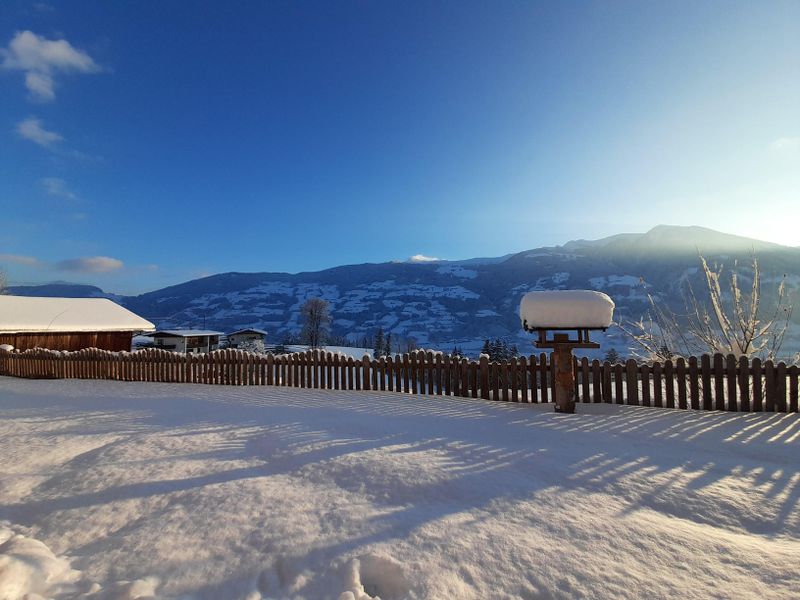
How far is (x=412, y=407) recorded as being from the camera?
8.00 m

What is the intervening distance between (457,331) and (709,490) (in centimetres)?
19686

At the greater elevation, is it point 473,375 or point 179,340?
point 473,375

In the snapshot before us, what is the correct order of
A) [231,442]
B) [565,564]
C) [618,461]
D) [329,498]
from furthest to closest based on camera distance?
[231,442], [618,461], [329,498], [565,564]

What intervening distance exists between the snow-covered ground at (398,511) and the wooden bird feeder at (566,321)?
65.8 inches

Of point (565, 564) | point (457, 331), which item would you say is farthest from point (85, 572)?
point (457, 331)

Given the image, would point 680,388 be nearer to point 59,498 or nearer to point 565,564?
point 565,564

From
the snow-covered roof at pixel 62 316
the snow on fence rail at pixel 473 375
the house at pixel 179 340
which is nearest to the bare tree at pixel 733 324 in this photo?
the snow on fence rail at pixel 473 375

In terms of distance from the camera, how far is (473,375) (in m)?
9.39

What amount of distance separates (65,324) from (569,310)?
2927 centimetres

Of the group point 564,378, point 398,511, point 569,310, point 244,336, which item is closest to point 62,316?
point 564,378

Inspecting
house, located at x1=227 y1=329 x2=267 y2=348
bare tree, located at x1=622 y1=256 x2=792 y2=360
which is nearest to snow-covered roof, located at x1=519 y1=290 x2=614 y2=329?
bare tree, located at x1=622 y1=256 x2=792 y2=360

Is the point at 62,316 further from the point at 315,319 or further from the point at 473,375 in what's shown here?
the point at 315,319

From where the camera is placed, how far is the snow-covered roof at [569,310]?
7.56 metres

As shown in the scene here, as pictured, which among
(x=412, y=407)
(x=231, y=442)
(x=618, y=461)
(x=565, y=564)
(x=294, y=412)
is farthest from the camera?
(x=412, y=407)
